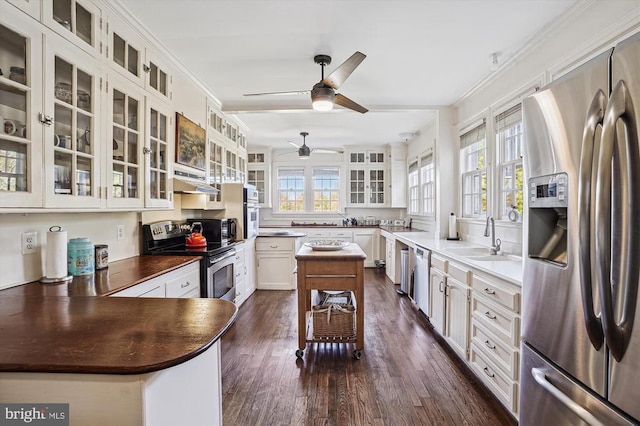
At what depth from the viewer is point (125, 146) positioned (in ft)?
7.16

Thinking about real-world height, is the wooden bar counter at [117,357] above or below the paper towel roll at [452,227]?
below

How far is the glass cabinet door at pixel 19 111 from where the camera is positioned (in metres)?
1.36

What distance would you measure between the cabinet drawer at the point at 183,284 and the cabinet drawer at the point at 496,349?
2270 mm

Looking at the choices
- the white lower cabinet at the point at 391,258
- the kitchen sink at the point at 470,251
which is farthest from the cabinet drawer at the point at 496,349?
the white lower cabinet at the point at 391,258

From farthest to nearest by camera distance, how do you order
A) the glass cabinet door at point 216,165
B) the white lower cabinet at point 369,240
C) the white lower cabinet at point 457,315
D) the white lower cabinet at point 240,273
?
the white lower cabinet at point 369,240, the glass cabinet door at point 216,165, the white lower cabinet at point 240,273, the white lower cabinet at point 457,315

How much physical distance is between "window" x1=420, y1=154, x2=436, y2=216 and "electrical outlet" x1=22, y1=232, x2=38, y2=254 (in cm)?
477

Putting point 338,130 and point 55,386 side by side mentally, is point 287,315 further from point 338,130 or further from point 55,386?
point 338,130

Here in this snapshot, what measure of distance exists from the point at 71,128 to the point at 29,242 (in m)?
0.71

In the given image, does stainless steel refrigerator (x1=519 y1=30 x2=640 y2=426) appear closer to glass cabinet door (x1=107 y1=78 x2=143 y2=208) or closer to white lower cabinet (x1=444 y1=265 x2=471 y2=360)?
white lower cabinet (x1=444 y1=265 x2=471 y2=360)

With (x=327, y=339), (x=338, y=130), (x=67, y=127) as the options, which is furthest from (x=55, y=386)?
(x=338, y=130)

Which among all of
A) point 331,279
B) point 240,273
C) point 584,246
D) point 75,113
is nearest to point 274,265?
point 240,273

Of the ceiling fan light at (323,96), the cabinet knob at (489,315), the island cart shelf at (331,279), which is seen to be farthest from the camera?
the island cart shelf at (331,279)

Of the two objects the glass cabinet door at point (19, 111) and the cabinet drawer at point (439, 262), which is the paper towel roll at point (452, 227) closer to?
the cabinet drawer at point (439, 262)

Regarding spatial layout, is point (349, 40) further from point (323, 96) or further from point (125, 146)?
point (125, 146)
